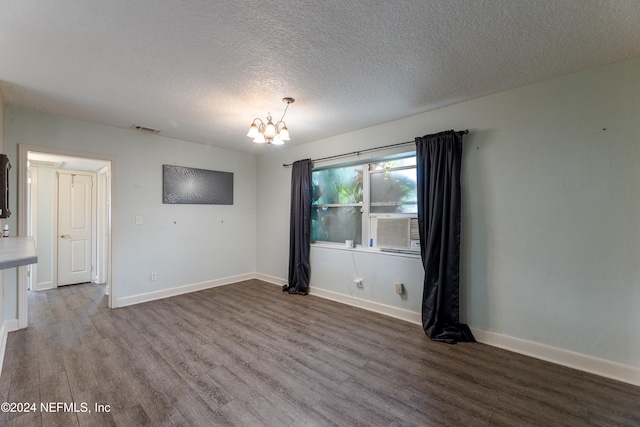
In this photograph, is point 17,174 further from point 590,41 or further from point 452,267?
point 590,41

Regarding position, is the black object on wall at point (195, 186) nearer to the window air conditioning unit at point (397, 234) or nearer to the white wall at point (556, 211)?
the window air conditioning unit at point (397, 234)

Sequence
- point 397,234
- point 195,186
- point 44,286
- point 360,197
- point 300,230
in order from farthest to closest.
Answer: point 44,286 < point 195,186 < point 300,230 < point 360,197 < point 397,234

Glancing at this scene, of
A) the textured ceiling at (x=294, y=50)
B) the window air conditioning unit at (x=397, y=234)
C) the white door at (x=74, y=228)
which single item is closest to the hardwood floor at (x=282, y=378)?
the window air conditioning unit at (x=397, y=234)

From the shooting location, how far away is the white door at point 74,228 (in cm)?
484

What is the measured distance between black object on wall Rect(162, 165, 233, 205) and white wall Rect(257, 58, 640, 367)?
3.36 metres

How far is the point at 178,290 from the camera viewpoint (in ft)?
14.1

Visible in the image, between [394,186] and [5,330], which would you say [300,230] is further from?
[5,330]

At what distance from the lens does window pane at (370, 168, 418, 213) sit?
3391mm

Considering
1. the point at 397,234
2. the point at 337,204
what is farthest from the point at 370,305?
the point at 337,204

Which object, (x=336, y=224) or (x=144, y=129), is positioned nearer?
(x=144, y=129)

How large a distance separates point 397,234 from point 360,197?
79 centimetres

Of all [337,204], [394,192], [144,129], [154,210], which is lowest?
[154,210]

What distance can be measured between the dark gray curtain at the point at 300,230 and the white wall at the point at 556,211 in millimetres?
1748

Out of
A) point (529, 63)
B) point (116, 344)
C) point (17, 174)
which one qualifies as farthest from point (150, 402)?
point (529, 63)
